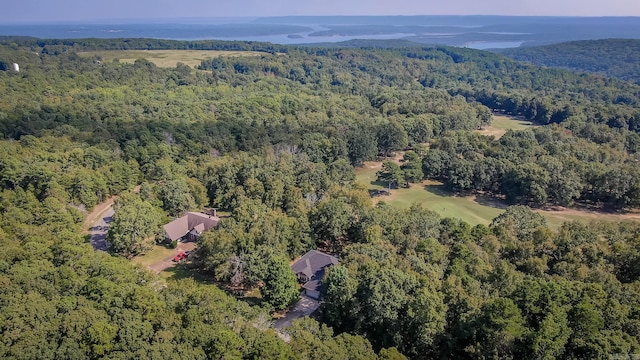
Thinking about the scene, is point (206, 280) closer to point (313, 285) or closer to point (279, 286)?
point (279, 286)

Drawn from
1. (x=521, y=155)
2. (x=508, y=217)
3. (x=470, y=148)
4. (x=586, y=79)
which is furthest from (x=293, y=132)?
(x=586, y=79)

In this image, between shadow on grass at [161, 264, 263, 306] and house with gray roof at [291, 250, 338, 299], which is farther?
shadow on grass at [161, 264, 263, 306]

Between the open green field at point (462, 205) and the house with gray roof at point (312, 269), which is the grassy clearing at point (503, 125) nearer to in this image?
the open green field at point (462, 205)

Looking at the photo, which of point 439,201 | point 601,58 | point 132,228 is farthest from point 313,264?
point 601,58

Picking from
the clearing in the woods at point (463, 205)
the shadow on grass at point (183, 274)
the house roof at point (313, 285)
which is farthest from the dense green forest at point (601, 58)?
the shadow on grass at point (183, 274)

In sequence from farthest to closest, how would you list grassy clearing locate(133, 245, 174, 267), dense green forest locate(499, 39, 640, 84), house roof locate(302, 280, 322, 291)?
1. dense green forest locate(499, 39, 640, 84)
2. grassy clearing locate(133, 245, 174, 267)
3. house roof locate(302, 280, 322, 291)

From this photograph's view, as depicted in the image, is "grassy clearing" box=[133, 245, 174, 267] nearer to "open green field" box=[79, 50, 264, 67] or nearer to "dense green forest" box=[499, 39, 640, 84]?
"open green field" box=[79, 50, 264, 67]

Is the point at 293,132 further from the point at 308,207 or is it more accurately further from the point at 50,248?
the point at 50,248

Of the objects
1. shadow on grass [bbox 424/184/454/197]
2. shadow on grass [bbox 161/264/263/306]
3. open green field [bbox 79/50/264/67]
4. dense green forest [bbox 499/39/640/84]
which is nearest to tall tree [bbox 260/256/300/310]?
shadow on grass [bbox 161/264/263/306]
